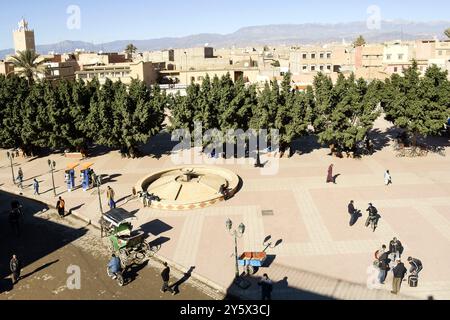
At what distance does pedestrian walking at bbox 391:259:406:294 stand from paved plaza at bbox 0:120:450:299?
1.07ft

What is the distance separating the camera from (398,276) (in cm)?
1491

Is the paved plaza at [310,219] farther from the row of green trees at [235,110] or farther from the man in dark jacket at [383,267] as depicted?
the row of green trees at [235,110]

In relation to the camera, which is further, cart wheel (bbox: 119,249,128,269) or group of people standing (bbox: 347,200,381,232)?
group of people standing (bbox: 347,200,381,232)

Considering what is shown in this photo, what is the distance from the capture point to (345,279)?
52.6 feet

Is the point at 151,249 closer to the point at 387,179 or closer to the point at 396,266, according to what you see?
the point at 396,266

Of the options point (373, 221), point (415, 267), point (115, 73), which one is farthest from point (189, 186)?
point (115, 73)

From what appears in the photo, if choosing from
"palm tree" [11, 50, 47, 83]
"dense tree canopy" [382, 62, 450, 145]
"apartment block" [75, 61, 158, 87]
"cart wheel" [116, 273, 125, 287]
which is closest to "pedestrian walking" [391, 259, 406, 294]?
"cart wheel" [116, 273, 125, 287]

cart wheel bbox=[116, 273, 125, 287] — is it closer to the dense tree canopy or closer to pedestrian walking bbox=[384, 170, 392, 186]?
pedestrian walking bbox=[384, 170, 392, 186]

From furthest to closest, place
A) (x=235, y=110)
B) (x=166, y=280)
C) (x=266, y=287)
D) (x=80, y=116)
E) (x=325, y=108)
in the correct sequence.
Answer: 1. (x=80, y=116)
2. (x=235, y=110)
3. (x=325, y=108)
4. (x=166, y=280)
5. (x=266, y=287)

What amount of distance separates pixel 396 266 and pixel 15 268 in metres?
14.7

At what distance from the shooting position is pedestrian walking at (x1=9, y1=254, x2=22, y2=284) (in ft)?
54.3
